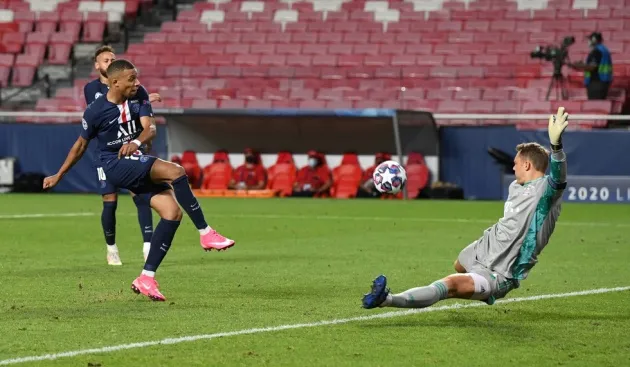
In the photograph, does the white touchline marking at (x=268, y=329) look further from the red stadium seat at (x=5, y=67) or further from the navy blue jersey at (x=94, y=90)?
the red stadium seat at (x=5, y=67)

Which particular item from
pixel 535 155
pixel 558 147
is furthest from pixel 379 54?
pixel 558 147

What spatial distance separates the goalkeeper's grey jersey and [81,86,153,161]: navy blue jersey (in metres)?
3.32

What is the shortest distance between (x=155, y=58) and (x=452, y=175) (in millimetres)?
9229

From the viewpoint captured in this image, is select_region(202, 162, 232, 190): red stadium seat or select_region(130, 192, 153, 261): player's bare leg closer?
select_region(130, 192, 153, 261): player's bare leg

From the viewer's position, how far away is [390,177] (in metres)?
11.2

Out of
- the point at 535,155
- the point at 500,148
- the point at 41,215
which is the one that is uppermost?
the point at 535,155

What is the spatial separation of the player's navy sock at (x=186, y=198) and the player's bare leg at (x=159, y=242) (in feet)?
0.22

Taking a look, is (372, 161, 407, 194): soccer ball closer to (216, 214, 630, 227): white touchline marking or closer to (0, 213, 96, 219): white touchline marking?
(216, 214, 630, 227): white touchline marking

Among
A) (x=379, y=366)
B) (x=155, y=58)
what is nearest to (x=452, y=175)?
(x=155, y=58)

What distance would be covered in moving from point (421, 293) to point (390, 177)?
3.72 m

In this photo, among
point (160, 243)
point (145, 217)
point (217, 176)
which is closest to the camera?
point (160, 243)

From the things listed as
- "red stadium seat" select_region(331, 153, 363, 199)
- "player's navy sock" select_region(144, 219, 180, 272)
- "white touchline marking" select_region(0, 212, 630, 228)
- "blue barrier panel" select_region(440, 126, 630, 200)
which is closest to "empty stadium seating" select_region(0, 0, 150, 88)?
"red stadium seat" select_region(331, 153, 363, 199)

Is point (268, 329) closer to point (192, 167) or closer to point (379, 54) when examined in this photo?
point (192, 167)

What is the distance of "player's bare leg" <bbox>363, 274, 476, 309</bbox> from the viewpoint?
23.9 feet
